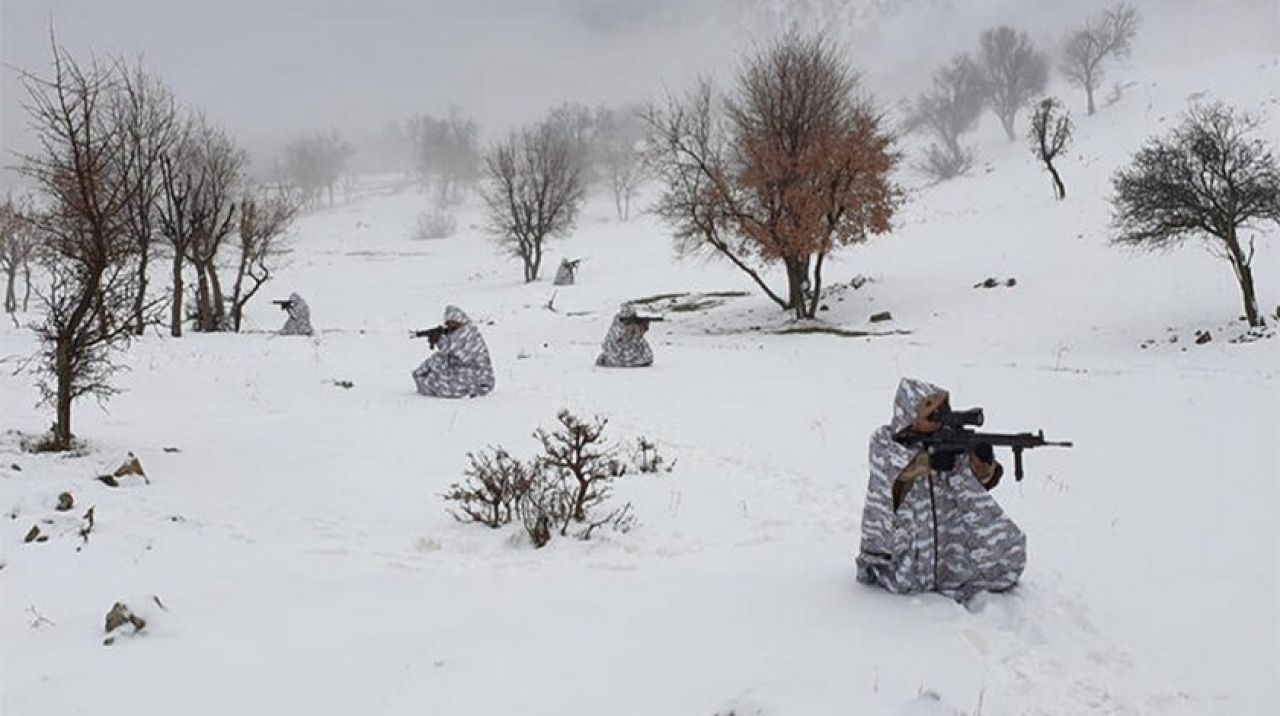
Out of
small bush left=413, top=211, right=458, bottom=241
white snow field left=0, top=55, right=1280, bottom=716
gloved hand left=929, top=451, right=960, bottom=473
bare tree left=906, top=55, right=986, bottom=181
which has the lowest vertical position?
white snow field left=0, top=55, right=1280, bottom=716

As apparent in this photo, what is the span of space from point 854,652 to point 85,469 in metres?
7.10

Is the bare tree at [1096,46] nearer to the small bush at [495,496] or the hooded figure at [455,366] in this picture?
the hooded figure at [455,366]

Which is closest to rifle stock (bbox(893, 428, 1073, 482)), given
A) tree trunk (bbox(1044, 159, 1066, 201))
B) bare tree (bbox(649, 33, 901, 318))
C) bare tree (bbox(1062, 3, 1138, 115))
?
bare tree (bbox(649, 33, 901, 318))

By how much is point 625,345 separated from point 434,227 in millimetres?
57368

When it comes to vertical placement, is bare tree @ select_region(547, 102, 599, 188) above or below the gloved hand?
above

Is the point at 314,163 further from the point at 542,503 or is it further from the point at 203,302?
the point at 542,503

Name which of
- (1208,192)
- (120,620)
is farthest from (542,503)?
(1208,192)

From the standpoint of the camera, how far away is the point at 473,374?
1264 cm

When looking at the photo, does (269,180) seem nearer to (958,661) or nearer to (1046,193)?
(1046,193)

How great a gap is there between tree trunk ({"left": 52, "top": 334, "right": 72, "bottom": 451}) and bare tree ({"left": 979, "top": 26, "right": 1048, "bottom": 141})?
67.7 meters

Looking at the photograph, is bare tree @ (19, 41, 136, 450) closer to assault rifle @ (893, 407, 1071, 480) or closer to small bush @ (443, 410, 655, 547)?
small bush @ (443, 410, 655, 547)

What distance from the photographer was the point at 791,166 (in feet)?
76.5

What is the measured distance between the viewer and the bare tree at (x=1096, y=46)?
202 feet

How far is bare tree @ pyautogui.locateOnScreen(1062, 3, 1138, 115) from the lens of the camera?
202ft
